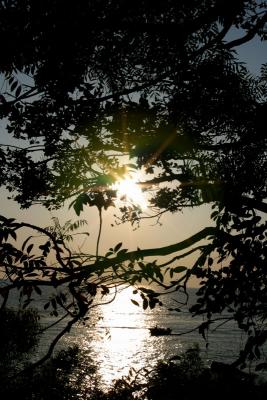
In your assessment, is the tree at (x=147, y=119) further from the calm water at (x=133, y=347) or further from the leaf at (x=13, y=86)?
the calm water at (x=133, y=347)

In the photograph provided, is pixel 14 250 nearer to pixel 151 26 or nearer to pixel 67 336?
pixel 151 26

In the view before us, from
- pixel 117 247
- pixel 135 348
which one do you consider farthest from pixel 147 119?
pixel 135 348

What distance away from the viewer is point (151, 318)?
482ft

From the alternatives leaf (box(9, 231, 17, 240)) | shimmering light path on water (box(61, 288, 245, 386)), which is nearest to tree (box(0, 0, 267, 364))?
leaf (box(9, 231, 17, 240))

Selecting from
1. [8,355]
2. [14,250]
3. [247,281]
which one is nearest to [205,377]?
[247,281]

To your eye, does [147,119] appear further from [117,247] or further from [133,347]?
[133,347]

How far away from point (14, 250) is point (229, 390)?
3427 millimetres

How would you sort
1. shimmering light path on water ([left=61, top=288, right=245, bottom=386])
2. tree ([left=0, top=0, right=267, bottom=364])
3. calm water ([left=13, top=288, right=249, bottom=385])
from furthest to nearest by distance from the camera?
1. calm water ([left=13, top=288, right=249, bottom=385])
2. shimmering light path on water ([left=61, top=288, right=245, bottom=386])
3. tree ([left=0, top=0, right=267, bottom=364])

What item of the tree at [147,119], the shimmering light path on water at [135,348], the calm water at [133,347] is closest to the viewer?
the tree at [147,119]

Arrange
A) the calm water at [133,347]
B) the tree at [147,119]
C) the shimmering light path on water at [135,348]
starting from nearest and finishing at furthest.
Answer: the tree at [147,119] → the shimmering light path on water at [135,348] → the calm water at [133,347]

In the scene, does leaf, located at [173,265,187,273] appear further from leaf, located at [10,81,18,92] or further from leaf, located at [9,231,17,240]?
leaf, located at [10,81,18,92]

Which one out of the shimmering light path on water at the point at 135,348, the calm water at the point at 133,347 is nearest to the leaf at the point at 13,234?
the shimmering light path on water at the point at 135,348

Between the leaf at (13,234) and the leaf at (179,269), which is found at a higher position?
the leaf at (13,234)

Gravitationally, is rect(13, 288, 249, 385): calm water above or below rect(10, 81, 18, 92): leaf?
below
